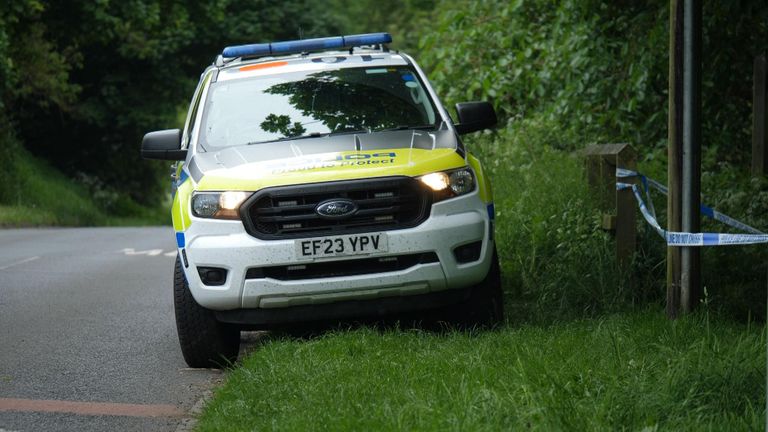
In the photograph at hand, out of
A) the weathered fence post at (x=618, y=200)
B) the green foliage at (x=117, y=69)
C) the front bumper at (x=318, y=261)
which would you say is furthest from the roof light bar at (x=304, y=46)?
the green foliage at (x=117, y=69)

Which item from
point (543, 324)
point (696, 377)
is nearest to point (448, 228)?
point (543, 324)

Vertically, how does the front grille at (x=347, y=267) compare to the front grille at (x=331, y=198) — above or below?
below

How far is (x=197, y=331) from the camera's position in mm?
7875

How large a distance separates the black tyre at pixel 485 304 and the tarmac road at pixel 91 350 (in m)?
1.58

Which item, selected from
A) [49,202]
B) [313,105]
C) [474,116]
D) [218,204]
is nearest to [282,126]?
[313,105]

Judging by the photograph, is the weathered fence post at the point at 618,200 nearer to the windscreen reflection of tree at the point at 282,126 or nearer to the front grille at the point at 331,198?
the front grille at the point at 331,198

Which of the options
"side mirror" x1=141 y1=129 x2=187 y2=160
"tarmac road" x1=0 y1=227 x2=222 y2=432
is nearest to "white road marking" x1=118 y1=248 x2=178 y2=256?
"tarmac road" x1=0 y1=227 x2=222 y2=432

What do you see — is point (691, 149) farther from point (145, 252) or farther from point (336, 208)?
point (145, 252)

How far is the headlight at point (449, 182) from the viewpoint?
7734 mm

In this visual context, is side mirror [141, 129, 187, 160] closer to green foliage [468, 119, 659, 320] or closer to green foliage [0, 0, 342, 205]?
green foliage [468, 119, 659, 320]

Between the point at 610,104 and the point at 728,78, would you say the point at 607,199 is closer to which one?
the point at 728,78

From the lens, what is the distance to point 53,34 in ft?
115

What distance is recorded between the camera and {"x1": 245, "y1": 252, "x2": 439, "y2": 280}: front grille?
24.9 feet

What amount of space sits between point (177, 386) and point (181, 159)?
1837 millimetres
